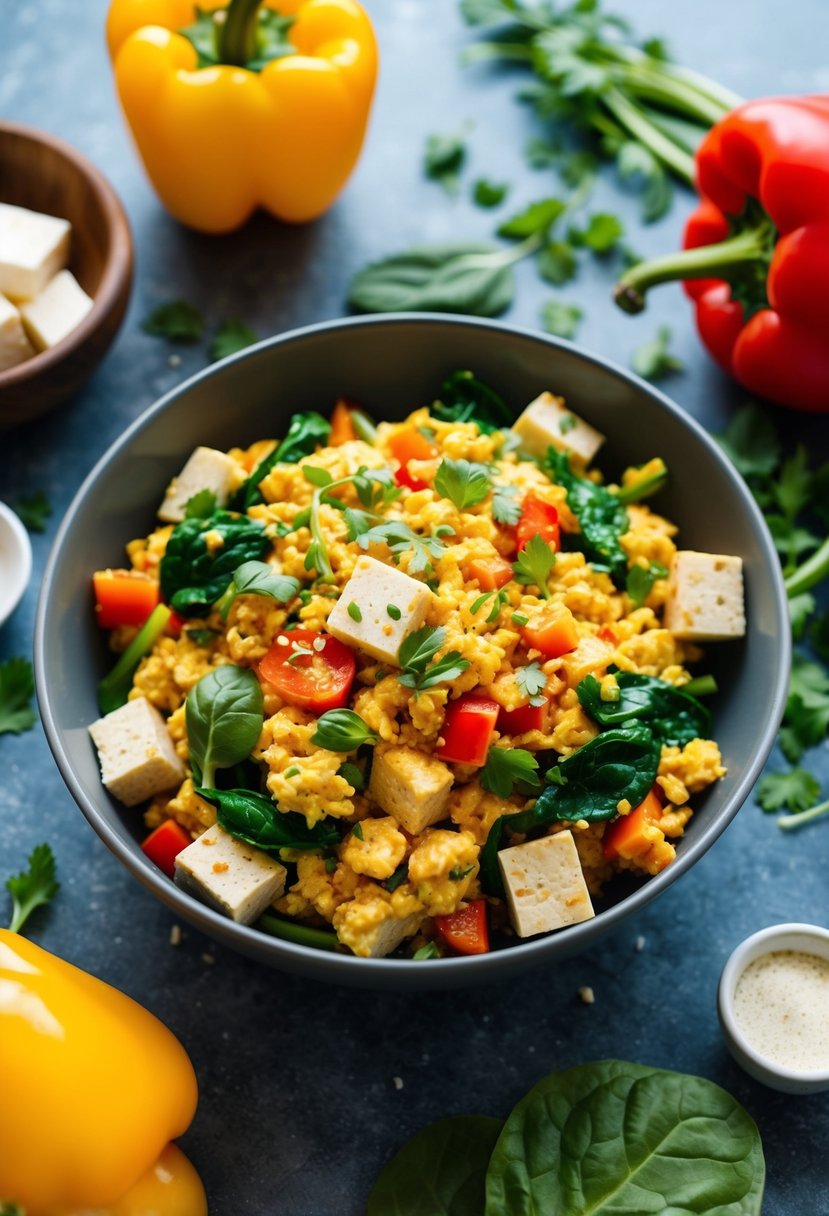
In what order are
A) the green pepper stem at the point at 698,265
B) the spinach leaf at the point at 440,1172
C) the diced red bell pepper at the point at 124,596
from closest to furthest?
the spinach leaf at the point at 440,1172 → the diced red bell pepper at the point at 124,596 → the green pepper stem at the point at 698,265

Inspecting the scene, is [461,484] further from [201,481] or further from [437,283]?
[437,283]

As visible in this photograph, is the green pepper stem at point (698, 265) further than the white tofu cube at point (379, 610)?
Yes

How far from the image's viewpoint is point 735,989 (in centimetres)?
327

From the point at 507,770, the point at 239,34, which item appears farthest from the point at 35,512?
the point at 507,770

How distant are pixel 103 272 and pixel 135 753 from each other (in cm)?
168

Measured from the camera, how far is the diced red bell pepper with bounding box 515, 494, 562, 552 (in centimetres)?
322

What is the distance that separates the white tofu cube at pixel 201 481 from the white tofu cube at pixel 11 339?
2.43 ft

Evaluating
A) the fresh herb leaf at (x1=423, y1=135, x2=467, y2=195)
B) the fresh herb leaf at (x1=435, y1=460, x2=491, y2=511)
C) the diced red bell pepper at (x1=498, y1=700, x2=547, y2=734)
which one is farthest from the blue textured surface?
the fresh herb leaf at (x1=435, y1=460, x2=491, y2=511)

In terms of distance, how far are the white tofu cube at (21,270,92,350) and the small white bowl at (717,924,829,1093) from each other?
2.67 m

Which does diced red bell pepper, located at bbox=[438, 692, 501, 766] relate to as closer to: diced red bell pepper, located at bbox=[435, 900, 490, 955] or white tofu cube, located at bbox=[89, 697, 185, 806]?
diced red bell pepper, located at bbox=[435, 900, 490, 955]

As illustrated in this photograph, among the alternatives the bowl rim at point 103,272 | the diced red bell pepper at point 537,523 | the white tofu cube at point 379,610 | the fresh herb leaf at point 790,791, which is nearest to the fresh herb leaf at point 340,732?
the white tofu cube at point 379,610

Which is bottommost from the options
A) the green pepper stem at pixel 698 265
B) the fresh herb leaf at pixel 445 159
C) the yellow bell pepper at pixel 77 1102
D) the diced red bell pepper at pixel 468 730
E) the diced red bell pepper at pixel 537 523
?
the yellow bell pepper at pixel 77 1102

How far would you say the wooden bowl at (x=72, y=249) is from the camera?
3.67m

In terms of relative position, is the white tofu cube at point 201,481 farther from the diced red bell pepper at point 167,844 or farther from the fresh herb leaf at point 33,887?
the fresh herb leaf at point 33,887
